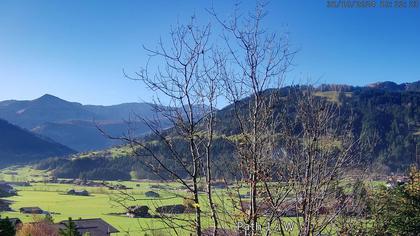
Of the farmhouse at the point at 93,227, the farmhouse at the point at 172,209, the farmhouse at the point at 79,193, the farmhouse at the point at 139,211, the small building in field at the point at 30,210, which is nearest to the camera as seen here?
the farmhouse at the point at 139,211

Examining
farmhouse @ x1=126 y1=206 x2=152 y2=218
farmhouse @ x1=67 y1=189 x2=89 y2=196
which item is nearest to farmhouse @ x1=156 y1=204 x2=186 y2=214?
farmhouse @ x1=126 y1=206 x2=152 y2=218

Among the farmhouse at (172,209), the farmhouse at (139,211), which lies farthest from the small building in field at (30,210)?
the farmhouse at (139,211)

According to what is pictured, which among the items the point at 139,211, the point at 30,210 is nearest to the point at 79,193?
the point at 30,210

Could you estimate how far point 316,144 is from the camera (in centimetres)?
580

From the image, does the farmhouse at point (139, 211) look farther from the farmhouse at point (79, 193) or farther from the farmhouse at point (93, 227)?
the farmhouse at point (79, 193)

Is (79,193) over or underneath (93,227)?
underneath

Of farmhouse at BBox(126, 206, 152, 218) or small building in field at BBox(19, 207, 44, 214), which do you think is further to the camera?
small building in field at BBox(19, 207, 44, 214)

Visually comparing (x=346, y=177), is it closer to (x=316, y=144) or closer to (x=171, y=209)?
(x=316, y=144)

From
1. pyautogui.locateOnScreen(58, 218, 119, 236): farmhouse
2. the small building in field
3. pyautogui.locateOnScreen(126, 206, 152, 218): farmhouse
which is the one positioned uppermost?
pyautogui.locateOnScreen(126, 206, 152, 218): farmhouse

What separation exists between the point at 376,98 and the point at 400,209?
173826mm

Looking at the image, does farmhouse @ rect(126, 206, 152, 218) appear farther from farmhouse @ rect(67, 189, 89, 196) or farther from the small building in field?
farmhouse @ rect(67, 189, 89, 196)

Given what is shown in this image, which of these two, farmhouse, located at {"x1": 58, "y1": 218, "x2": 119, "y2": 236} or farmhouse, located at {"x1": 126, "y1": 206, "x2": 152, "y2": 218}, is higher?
farmhouse, located at {"x1": 126, "y1": 206, "x2": 152, "y2": 218}

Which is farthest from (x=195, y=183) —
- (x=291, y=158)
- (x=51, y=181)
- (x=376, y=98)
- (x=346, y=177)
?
(x=376, y=98)

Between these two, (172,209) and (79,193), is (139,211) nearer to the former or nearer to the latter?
(172,209)
